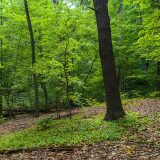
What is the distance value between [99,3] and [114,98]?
340cm

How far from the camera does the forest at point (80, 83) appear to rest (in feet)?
25.1

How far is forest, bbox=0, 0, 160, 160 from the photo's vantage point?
7662 mm

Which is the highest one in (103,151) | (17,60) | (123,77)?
(17,60)

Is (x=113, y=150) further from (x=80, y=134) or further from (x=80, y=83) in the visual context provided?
(x=80, y=83)

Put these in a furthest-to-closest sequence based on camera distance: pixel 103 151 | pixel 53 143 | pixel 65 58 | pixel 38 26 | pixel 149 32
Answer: pixel 38 26
pixel 65 58
pixel 149 32
pixel 53 143
pixel 103 151

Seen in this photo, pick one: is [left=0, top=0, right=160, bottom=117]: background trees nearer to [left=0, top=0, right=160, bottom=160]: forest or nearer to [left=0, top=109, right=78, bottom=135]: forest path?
[left=0, top=0, right=160, bottom=160]: forest

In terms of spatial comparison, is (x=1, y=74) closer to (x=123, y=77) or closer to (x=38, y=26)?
(x=38, y=26)

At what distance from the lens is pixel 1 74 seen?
19625 mm

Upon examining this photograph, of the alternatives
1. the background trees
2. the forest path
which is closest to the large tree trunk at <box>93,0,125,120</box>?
the forest path

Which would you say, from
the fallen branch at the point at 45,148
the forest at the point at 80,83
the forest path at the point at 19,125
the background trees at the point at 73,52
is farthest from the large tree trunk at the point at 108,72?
the background trees at the point at 73,52

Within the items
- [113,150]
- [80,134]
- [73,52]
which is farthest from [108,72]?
[73,52]

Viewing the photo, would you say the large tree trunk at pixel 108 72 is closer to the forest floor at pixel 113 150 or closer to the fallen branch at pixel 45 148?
the forest floor at pixel 113 150

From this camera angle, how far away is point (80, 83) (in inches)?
523

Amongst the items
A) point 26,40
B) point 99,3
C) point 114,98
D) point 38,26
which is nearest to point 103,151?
point 114,98
